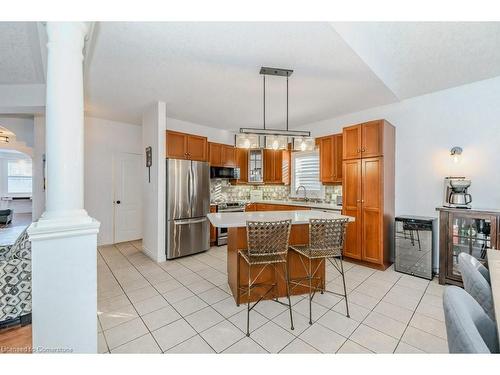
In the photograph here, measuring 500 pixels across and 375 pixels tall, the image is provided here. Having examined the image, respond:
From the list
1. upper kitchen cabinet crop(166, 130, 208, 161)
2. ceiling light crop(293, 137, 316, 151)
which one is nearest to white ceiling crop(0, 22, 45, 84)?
upper kitchen cabinet crop(166, 130, 208, 161)

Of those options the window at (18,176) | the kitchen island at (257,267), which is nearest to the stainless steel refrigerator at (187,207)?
the kitchen island at (257,267)

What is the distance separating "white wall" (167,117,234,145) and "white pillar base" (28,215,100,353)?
3.62 meters

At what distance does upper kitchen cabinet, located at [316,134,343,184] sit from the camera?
436 cm

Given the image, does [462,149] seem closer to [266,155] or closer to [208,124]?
[266,155]

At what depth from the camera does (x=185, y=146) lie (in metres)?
4.23

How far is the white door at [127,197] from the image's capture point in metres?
4.97

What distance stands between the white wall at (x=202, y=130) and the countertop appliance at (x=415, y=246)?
4.11m

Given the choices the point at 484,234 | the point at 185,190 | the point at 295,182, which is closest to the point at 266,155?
the point at 295,182

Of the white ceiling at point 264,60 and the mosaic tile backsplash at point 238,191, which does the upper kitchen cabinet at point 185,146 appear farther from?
the mosaic tile backsplash at point 238,191

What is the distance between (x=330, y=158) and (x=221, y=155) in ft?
7.95

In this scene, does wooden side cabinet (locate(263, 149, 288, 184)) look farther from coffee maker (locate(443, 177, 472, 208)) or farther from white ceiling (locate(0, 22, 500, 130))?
coffee maker (locate(443, 177, 472, 208))

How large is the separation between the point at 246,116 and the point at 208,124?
1070 millimetres

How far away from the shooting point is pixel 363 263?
371 centimetres

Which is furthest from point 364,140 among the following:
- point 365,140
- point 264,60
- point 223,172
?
point 223,172
